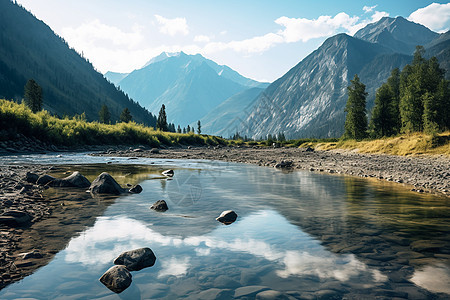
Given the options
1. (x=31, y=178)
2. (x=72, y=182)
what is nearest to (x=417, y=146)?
(x=72, y=182)

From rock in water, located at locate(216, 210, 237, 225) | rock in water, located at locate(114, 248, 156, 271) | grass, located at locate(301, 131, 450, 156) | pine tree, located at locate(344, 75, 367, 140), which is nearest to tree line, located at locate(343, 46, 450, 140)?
pine tree, located at locate(344, 75, 367, 140)

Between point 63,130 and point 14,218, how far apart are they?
137 feet

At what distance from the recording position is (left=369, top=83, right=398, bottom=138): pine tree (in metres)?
66.1

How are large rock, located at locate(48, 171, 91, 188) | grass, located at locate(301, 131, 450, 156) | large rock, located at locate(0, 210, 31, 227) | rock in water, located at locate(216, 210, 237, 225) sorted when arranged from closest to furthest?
1. large rock, located at locate(0, 210, 31, 227)
2. rock in water, located at locate(216, 210, 237, 225)
3. large rock, located at locate(48, 171, 91, 188)
4. grass, located at locate(301, 131, 450, 156)

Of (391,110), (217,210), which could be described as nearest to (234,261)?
(217,210)

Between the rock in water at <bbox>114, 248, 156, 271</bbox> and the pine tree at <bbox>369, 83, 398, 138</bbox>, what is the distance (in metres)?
72.5

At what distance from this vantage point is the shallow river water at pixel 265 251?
14.1 ft

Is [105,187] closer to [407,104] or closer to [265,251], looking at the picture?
[265,251]

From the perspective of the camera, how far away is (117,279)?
14.3 feet

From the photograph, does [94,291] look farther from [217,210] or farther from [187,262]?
[217,210]

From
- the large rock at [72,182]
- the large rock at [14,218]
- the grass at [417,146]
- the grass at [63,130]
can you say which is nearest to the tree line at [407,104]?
the grass at [417,146]

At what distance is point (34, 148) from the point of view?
3644 cm

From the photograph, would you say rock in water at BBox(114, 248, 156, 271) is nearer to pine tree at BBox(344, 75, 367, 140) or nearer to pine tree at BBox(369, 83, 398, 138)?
pine tree at BBox(344, 75, 367, 140)

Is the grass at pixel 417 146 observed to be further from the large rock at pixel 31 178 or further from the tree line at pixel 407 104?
the large rock at pixel 31 178
